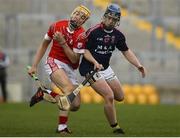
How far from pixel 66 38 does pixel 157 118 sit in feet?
19.7

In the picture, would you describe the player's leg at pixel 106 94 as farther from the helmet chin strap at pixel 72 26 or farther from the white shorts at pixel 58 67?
the helmet chin strap at pixel 72 26

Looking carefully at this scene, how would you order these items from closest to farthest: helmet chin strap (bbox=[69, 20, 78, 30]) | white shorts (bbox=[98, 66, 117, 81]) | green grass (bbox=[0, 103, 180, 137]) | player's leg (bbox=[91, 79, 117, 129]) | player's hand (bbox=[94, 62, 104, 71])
→ player's hand (bbox=[94, 62, 104, 71]) < player's leg (bbox=[91, 79, 117, 129]) < helmet chin strap (bbox=[69, 20, 78, 30]) < green grass (bbox=[0, 103, 180, 137]) < white shorts (bbox=[98, 66, 117, 81])

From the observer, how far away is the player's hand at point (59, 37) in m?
13.3

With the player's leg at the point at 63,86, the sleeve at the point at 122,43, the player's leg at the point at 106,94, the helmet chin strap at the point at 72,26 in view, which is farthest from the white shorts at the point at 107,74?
the helmet chin strap at the point at 72,26

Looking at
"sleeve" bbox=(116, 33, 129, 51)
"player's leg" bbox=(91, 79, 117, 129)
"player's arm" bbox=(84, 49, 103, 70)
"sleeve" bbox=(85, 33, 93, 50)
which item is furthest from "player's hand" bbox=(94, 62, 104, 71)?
"sleeve" bbox=(116, 33, 129, 51)

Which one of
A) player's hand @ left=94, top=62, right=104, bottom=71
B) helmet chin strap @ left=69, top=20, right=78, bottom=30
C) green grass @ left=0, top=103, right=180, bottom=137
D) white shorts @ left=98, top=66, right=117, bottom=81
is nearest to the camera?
player's hand @ left=94, top=62, right=104, bottom=71

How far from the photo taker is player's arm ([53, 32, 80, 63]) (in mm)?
13298

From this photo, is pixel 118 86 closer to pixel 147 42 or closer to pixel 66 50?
pixel 66 50

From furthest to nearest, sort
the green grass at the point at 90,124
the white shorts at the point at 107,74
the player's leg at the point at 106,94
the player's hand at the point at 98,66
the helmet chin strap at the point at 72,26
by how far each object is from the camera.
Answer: the white shorts at the point at 107,74, the green grass at the point at 90,124, the helmet chin strap at the point at 72,26, the player's leg at the point at 106,94, the player's hand at the point at 98,66

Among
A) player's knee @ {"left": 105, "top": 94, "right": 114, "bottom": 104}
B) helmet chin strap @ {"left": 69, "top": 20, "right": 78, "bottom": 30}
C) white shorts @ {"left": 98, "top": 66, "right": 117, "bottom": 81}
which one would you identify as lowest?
player's knee @ {"left": 105, "top": 94, "right": 114, "bottom": 104}

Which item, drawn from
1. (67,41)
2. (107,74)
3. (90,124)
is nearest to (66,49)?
(67,41)

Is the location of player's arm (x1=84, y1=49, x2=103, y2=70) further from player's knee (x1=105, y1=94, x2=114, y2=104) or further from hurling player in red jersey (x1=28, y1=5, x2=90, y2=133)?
player's knee (x1=105, y1=94, x2=114, y2=104)

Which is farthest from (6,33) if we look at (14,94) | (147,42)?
(147,42)

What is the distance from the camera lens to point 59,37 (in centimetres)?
1327
